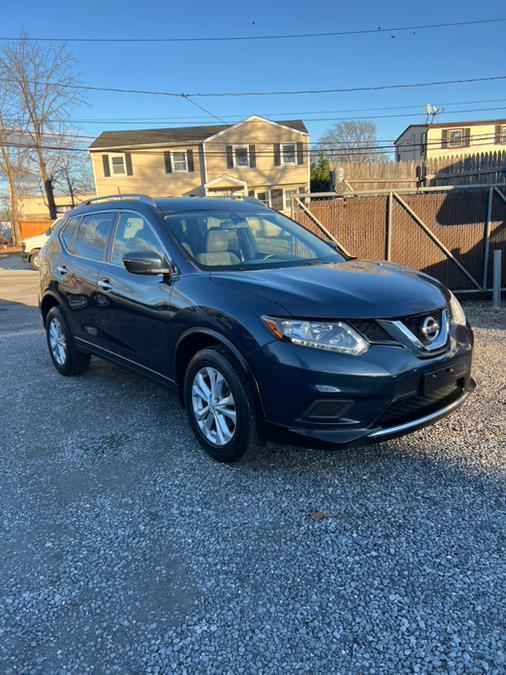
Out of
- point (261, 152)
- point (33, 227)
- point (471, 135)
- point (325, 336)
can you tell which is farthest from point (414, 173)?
point (471, 135)

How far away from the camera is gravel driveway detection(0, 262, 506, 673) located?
192 centimetres

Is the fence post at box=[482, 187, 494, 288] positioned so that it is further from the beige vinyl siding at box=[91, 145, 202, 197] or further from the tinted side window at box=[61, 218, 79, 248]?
the beige vinyl siding at box=[91, 145, 202, 197]

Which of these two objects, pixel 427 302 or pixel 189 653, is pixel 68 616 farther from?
pixel 427 302

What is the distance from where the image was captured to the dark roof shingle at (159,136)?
102 feet

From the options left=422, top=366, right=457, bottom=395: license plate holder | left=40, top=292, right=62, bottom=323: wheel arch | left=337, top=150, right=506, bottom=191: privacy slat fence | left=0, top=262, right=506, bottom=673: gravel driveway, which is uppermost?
left=337, top=150, right=506, bottom=191: privacy slat fence

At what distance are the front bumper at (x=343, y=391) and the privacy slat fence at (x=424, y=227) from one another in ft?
19.6

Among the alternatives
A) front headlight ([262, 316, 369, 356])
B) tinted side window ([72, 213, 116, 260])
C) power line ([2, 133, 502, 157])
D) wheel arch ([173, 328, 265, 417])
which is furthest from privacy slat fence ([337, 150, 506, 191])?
power line ([2, 133, 502, 157])

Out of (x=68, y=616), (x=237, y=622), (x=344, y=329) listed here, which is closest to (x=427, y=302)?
(x=344, y=329)

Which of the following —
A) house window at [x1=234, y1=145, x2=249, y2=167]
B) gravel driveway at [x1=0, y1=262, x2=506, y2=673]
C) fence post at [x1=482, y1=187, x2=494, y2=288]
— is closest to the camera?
gravel driveway at [x1=0, y1=262, x2=506, y2=673]

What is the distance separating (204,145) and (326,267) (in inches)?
1150

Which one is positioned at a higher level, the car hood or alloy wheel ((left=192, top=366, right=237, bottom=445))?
the car hood

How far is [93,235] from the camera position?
4.71m

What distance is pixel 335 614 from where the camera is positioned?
2059mm

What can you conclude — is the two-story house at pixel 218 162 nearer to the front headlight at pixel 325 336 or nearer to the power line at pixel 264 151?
the power line at pixel 264 151
